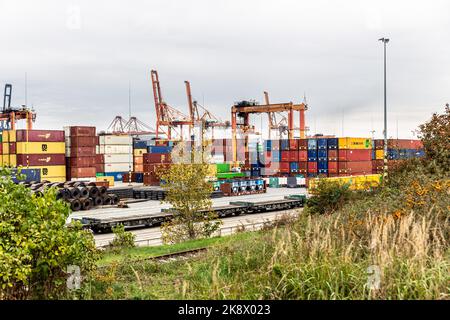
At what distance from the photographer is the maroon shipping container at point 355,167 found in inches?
A: 2751

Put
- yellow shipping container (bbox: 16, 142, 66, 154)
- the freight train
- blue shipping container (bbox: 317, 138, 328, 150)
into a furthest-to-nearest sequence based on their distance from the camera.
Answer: blue shipping container (bbox: 317, 138, 328, 150)
yellow shipping container (bbox: 16, 142, 66, 154)
the freight train

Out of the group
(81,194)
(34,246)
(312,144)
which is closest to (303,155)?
(312,144)

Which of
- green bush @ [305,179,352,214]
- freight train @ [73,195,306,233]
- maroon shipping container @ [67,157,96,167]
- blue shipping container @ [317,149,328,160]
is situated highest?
blue shipping container @ [317,149,328,160]

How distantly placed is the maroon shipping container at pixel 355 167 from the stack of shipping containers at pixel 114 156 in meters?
→ 39.3

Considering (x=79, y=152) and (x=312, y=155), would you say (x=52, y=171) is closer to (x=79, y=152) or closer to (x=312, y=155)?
(x=79, y=152)

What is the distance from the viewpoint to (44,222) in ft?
28.0

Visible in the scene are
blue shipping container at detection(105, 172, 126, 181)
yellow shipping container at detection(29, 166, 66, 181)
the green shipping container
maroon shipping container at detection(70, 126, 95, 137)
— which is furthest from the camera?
blue shipping container at detection(105, 172, 126, 181)

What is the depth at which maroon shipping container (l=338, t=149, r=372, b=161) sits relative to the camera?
69812 millimetres

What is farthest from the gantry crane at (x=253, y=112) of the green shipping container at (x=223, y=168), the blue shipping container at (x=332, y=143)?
A: the blue shipping container at (x=332, y=143)

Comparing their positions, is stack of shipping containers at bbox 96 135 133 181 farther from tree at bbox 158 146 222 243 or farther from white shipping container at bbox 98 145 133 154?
tree at bbox 158 146 222 243

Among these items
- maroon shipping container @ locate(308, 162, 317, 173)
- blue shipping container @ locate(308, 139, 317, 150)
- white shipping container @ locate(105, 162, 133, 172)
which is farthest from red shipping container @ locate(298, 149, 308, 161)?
white shipping container @ locate(105, 162, 133, 172)

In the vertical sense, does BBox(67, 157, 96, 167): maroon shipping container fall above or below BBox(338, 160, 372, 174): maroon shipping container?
above

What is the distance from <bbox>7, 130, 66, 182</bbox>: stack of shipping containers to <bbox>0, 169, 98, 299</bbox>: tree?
5350 cm

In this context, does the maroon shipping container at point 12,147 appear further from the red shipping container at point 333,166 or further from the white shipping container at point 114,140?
the red shipping container at point 333,166
